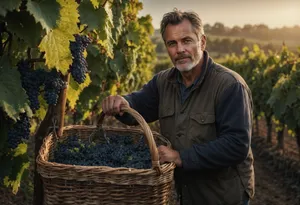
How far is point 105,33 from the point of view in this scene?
2773 mm

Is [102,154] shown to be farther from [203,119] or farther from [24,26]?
[24,26]

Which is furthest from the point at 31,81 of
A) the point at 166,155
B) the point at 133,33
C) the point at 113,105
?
the point at 133,33

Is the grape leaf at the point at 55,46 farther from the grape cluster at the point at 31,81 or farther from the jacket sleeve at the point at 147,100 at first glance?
the jacket sleeve at the point at 147,100

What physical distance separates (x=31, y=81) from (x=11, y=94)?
0.99 feet

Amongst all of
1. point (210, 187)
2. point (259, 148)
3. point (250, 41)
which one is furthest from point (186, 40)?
point (250, 41)

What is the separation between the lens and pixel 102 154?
93.8 inches

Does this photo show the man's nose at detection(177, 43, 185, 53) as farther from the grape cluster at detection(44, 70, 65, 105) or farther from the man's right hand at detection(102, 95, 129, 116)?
the grape cluster at detection(44, 70, 65, 105)

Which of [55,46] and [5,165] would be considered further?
[5,165]

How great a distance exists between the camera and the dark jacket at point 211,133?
2.48 metres

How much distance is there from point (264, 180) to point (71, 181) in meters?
6.30

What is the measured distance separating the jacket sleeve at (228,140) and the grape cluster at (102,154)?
0.88ft

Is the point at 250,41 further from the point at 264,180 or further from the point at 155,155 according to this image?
the point at 155,155

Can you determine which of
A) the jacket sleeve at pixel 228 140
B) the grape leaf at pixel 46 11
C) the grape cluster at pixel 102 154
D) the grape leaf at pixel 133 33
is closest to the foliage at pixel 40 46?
the grape leaf at pixel 46 11

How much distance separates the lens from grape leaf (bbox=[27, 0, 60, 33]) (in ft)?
6.03
